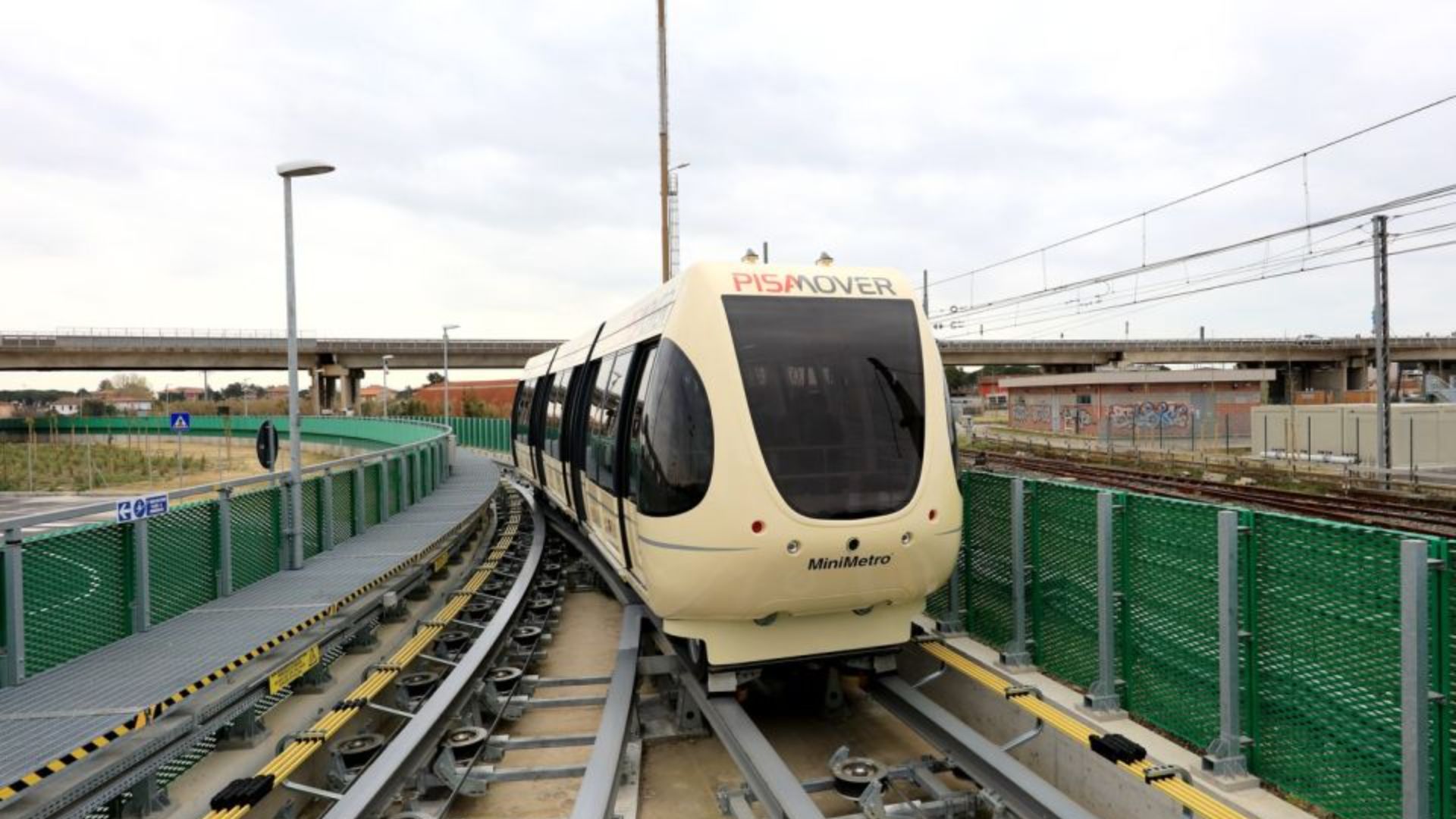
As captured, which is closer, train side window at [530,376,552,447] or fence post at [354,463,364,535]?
fence post at [354,463,364,535]

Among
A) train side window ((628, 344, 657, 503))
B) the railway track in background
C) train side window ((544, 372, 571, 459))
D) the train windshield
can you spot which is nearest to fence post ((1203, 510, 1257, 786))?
the train windshield

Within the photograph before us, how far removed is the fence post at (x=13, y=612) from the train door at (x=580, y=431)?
189 inches

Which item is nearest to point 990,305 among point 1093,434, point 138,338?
point 1093,434

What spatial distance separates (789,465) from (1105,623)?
8.57ft

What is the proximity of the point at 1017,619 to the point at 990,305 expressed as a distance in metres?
28.3

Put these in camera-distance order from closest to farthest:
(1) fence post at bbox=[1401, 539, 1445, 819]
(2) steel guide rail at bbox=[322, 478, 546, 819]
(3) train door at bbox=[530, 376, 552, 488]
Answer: (1) fence post at bbox=[1401, 539, 1445, 819] → (2) steel guide rail at bbox=[322, 478, 546, 819] → (3) train door at bbox=[530, 376, 552, 488]

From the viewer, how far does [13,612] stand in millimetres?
6211

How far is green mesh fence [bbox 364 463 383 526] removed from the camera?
47.8ft

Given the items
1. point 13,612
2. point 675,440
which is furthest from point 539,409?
point 675,440

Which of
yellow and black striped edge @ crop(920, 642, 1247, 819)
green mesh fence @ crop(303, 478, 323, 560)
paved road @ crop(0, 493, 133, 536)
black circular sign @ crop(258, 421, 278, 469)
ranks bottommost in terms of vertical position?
paved road @ crop(0, 493, 133, 536)

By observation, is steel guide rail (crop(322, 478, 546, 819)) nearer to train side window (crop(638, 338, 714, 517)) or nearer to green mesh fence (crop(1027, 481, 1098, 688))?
train side window (crop(638, 338, 714, 517))

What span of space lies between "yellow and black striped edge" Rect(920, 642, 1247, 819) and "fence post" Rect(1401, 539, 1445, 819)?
804 millimetres

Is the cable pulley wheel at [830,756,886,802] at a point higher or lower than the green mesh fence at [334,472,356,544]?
lower

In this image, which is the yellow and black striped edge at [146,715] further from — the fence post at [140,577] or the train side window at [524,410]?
the train side window at [524,410]
